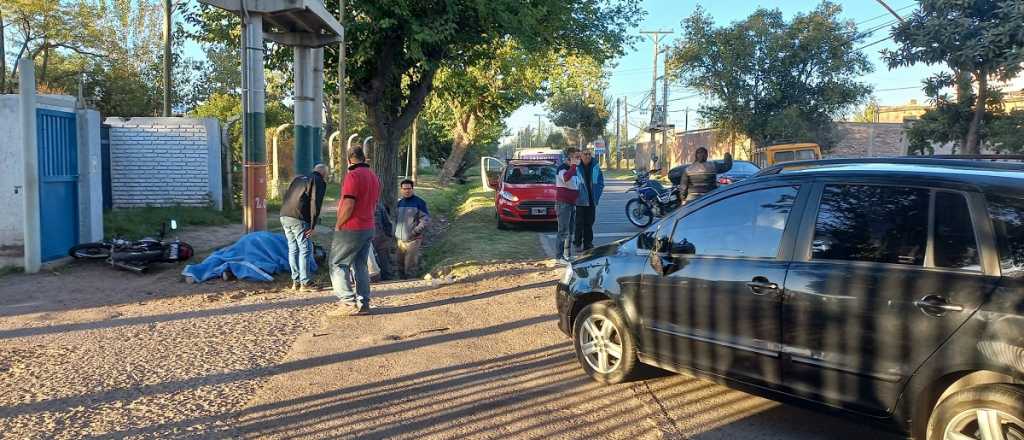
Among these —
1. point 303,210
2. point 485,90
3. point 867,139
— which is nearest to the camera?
point 303,210

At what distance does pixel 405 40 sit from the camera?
43.0ft

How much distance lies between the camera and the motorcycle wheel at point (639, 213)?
15203mm

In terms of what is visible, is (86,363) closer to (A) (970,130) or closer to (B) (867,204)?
(B) (867,204)

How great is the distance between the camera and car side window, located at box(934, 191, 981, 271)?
135 inches

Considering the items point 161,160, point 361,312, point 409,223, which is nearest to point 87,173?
point 409,223

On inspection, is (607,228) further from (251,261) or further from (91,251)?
(91,251)

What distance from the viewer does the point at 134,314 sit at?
7527 mm

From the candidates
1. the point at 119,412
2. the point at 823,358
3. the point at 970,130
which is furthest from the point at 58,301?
the point at 970,130

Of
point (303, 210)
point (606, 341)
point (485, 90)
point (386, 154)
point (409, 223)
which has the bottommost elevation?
point (606, 341)

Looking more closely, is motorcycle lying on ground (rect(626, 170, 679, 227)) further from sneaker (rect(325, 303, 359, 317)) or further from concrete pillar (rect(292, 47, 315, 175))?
sneaker (rect(325, 303, 359, 317))

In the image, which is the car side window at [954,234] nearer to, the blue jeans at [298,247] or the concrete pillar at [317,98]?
the blue jeans at [298,247]

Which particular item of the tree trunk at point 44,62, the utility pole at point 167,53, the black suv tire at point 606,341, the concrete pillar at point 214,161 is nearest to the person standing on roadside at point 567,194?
the black suv tire at point 606,341

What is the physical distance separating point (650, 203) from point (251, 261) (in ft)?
27.5

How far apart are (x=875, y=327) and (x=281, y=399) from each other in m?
3.68
